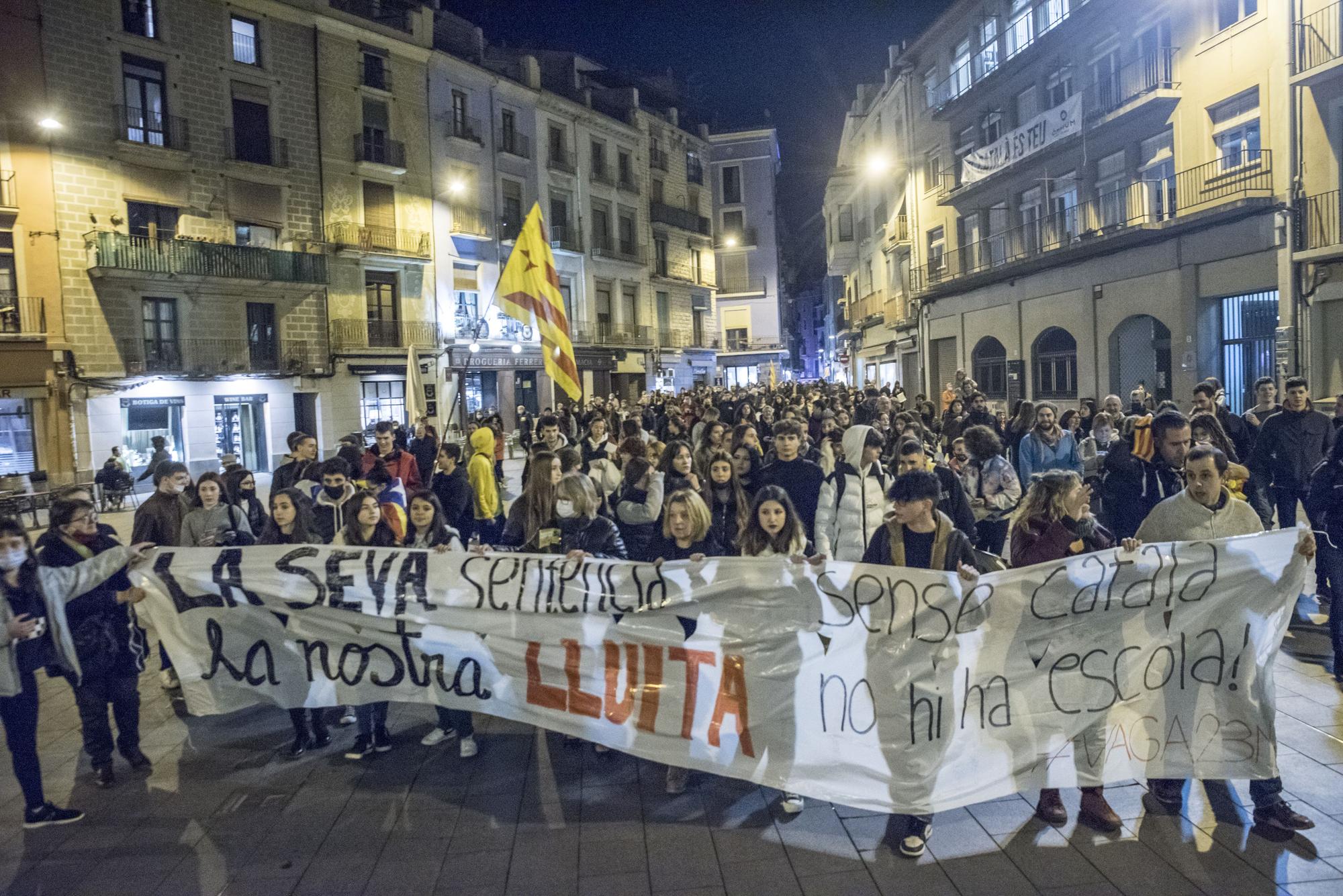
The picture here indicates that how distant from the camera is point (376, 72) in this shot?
1249 inches

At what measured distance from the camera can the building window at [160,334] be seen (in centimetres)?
2608

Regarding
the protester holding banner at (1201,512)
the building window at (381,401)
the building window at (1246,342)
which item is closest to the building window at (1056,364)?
the building window at (1246,342)

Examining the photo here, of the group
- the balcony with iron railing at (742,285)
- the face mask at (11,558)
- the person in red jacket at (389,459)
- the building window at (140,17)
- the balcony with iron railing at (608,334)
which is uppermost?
the building window at (140,17)

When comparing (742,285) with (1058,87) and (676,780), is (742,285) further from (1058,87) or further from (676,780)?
(676,780)

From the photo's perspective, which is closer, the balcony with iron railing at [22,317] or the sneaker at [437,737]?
the sneaker at [437,737]

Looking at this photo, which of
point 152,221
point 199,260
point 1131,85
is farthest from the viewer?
point 199,260

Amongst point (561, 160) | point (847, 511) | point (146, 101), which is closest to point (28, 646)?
point (847, 511)

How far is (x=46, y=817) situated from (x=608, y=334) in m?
38.5

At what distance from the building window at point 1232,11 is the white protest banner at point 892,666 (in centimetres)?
1725

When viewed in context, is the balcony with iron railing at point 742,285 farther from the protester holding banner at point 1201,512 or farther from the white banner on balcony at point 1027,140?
the protester holding banner at point 1201,512

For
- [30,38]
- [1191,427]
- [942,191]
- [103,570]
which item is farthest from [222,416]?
[1191,427]

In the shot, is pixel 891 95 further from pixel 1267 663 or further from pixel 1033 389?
pixel 1267 663

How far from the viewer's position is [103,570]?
4.89 meters

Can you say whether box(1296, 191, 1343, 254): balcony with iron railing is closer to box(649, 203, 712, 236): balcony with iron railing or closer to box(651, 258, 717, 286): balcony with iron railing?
box(651, 258, 717, 286): balcony with iron railing
